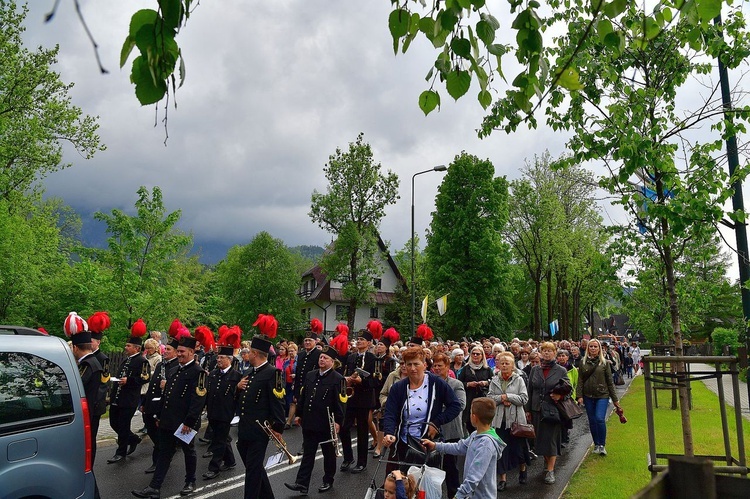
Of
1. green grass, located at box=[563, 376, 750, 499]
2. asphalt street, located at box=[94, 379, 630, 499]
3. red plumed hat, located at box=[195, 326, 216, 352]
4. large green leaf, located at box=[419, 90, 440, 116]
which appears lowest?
asphalt street, located at box=[94, 379, 630, 499]

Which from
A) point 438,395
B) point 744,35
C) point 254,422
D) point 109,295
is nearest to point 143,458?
point 254,422

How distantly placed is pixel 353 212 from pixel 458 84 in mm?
40108

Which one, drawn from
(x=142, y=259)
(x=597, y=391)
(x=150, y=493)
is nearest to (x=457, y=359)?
(x=597, y=391)

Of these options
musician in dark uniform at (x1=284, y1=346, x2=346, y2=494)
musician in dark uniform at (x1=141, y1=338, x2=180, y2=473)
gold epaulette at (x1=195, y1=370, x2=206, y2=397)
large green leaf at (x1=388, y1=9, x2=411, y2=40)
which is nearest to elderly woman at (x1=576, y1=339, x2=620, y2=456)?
musician in dark uniform at (x1=284, y1=346, x2=346, y2=494)

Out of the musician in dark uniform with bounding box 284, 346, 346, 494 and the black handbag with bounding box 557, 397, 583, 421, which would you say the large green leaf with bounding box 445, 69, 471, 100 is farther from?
the black handbag with bounding box 557, 397, 583, 421

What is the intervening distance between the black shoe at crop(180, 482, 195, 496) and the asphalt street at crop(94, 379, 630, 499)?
7 cm

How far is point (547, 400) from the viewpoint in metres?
9.38

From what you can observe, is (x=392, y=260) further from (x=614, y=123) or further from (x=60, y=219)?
(x=614, y=123)

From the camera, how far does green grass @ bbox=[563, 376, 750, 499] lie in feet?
26.7

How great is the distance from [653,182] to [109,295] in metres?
20.2

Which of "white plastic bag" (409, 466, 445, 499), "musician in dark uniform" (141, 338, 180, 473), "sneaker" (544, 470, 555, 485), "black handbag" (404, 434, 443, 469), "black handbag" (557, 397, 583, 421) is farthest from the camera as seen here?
"black handbag" (557, 397, 583, 421)

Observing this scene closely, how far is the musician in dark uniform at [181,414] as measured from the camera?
7.87m

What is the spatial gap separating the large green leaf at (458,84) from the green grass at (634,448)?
6.32m

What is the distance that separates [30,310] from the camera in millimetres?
27219
